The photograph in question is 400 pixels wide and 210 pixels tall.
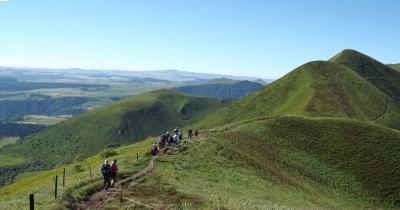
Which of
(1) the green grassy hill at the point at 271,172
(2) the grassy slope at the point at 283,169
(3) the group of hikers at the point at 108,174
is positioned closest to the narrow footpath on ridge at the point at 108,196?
(3) the group of hikers at the point at 108,174

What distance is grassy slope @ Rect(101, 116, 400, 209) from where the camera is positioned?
42594mm

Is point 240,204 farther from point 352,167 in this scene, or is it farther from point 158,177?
point 352,167

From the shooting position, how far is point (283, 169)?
73312 millimetres

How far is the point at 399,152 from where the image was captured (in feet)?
284

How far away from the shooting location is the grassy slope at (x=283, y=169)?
4259cm

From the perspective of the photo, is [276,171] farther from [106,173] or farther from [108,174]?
[106,173]

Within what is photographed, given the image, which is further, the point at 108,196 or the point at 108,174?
the point at 108,174

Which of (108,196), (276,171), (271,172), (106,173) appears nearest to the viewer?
(108,196)

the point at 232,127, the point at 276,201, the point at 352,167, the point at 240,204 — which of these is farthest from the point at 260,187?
the point at 232,127

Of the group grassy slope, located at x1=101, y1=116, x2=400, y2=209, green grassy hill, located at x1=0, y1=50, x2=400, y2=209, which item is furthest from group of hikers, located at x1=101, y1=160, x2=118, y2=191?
grassy slope, located at x1=101, y1=116, x2=400, y2=209

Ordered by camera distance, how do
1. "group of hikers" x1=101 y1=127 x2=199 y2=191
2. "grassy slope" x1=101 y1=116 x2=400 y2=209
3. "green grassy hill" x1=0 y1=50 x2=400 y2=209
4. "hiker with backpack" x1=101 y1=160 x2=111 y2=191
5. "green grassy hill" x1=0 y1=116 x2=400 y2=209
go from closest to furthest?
"green grassy hill" x1=0 y1=116 x2=400 y2=209, "green grassy hill" x1=0 y1=50 x2=400 y2=209, "hiker with backpack" x1=101 y1=160 x2=111 y2=191, "group of hikers" x1=101 y1=127 x2=199 y2=191, "grassy slope" x1=101 y1=116 x2=400 y2=209

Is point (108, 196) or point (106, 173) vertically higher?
point (106, 173)

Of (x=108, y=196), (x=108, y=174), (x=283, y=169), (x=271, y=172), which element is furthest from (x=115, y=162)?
(x=283, y=169)

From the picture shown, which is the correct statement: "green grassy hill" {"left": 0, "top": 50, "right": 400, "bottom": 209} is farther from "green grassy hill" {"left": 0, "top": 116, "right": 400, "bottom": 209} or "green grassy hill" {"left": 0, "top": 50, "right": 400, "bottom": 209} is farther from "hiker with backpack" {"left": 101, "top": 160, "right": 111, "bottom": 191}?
"hiker with backpack" {"left": 101, "top": 160, "right": 111, "bottom": 191}
